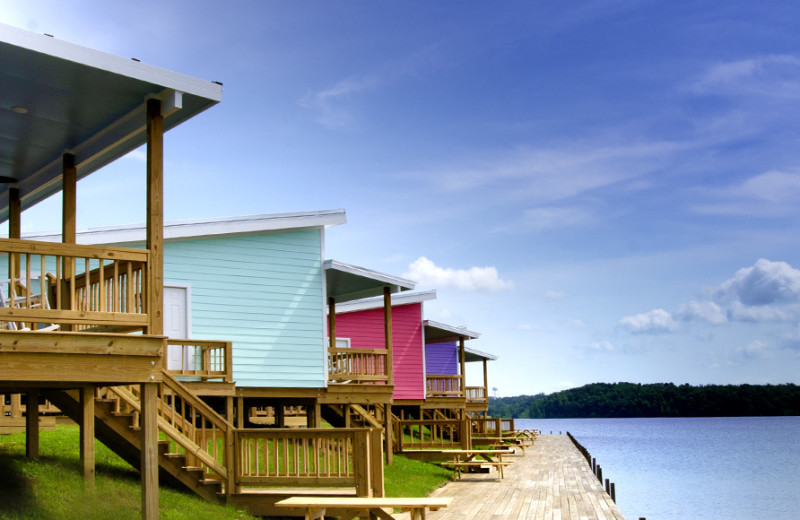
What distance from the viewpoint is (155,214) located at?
10570mm

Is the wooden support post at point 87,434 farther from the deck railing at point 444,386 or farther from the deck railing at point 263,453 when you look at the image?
the deck railing at point 444,386

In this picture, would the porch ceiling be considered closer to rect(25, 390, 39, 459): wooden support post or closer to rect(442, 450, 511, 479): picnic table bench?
rect(25, 390, 39, 459): wooden support post

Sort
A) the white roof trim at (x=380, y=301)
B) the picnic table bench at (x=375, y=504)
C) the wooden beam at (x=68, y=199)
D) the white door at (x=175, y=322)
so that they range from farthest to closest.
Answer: the white roof trim at (x=380, y=301) → the white door at (x=175, y=322) → the wooden beam at (x=68, y=199) → the picnic table bench at (x=375, y=504)

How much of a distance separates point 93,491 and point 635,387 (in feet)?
506

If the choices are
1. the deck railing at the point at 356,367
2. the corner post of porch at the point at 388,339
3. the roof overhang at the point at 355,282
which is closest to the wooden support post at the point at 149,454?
the roof overhang at the point at 355,282

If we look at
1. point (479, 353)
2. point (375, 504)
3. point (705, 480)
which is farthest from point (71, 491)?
point (705, 480)

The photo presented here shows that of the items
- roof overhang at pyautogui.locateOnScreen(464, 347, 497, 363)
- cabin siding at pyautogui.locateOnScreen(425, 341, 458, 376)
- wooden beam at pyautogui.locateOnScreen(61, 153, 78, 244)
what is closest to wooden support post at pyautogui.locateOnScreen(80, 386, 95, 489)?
wooden beam at pyautogui.locateOnScreen(61, 153, 78, 244)

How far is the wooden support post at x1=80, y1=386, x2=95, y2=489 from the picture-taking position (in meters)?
12.7

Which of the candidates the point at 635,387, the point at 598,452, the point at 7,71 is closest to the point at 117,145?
the point at 7,71

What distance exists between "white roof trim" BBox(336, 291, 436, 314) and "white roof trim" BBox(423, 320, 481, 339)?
983 mm

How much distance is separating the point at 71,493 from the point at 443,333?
78.4ft

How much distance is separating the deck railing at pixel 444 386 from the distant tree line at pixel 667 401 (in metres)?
108

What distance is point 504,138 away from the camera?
54094 mm

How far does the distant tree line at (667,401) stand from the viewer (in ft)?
470
